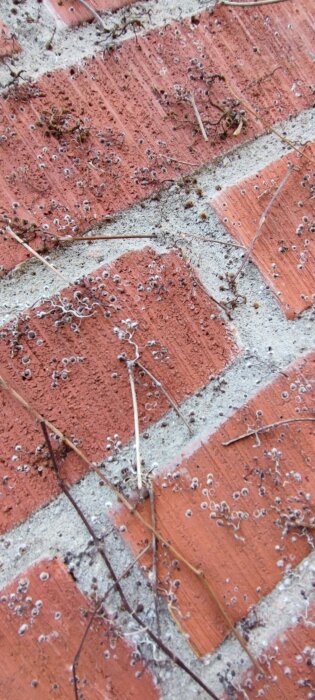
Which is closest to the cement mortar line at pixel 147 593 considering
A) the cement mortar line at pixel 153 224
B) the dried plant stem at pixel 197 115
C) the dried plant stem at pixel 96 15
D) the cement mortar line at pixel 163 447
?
the cement mortar line at pixel 163 447

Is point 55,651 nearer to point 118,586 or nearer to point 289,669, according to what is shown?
point 118,586

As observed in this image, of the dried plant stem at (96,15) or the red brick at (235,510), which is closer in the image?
the red brick at (235,510)

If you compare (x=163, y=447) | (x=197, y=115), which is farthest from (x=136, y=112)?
(x=163, y=447)

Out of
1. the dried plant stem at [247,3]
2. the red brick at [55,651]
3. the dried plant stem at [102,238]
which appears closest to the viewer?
the red brick at [55,651]

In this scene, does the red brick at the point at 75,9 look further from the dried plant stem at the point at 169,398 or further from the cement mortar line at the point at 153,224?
the dried plant stem at the point at 169,398

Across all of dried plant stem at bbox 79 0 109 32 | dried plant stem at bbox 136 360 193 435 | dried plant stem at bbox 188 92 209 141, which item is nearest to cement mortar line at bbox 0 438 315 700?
dried plant stem at bbox 136 360 193 435

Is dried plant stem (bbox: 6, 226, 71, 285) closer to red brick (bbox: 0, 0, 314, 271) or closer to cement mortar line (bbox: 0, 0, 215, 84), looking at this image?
red brick (bbox: 0, 0, 314, 271)

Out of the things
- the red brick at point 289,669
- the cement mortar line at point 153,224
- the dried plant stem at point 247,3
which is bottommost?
the red brick at point 289,669
